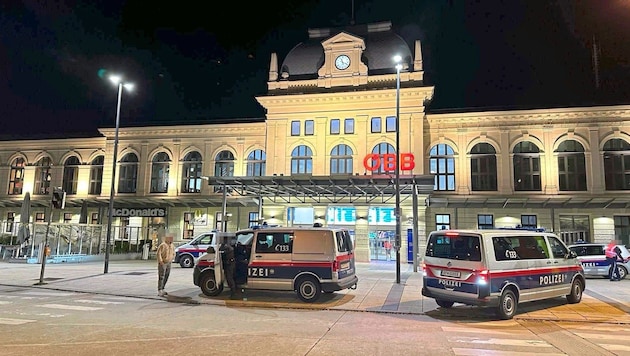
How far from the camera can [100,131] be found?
35.8 m

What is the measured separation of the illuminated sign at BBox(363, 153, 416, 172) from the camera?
90.5 ft

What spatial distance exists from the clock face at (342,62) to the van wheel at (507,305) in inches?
906

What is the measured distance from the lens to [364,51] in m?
31.0

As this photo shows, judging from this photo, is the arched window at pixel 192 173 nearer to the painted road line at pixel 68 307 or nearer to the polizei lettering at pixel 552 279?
the painted road line at pixel 68 307

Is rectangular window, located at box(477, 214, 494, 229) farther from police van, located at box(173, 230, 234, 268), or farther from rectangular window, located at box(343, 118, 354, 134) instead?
police van, located at box(173, 230, 234, 268)

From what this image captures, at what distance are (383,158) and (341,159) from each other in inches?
129

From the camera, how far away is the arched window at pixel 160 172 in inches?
1378

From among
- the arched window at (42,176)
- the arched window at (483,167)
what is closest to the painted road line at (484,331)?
the arched window at (483,167)

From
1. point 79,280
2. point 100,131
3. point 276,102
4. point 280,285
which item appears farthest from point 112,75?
point 100,131

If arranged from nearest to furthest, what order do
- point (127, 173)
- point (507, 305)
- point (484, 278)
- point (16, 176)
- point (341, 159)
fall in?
point (484, 278)
point (507, 305)
point (341, 159)
point (127, 173)
point (16, 176)

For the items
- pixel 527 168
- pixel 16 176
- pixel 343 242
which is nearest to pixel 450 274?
pixel 343 242

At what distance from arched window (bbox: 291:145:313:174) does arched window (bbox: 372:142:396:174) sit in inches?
181

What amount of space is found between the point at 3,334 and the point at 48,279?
31.6 ft

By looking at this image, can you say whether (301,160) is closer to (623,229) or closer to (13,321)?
(623,229)
